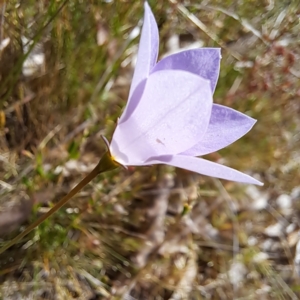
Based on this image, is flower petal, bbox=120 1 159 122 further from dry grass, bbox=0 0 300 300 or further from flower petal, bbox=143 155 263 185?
dry grass, bbox=0 0 300 300

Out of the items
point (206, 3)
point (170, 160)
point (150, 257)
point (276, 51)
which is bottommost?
point (150, 257)

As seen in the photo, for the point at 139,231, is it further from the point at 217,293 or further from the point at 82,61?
the point at 82,61

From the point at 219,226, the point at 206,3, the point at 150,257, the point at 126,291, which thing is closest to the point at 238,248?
the point at 219,226

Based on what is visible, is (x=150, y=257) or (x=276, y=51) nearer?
(x=276, y=51)

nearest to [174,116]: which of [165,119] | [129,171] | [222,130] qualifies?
[165,119]

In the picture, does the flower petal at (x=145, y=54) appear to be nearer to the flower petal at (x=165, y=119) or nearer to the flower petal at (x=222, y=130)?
the flower petal at (x=165, y=119)

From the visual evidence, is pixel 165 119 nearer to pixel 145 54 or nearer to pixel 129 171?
pixel 145 54

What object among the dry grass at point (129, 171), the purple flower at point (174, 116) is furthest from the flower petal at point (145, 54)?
the dry grass at point (129, 171)

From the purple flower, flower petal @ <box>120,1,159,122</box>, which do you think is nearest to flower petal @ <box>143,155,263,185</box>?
the purple flower
